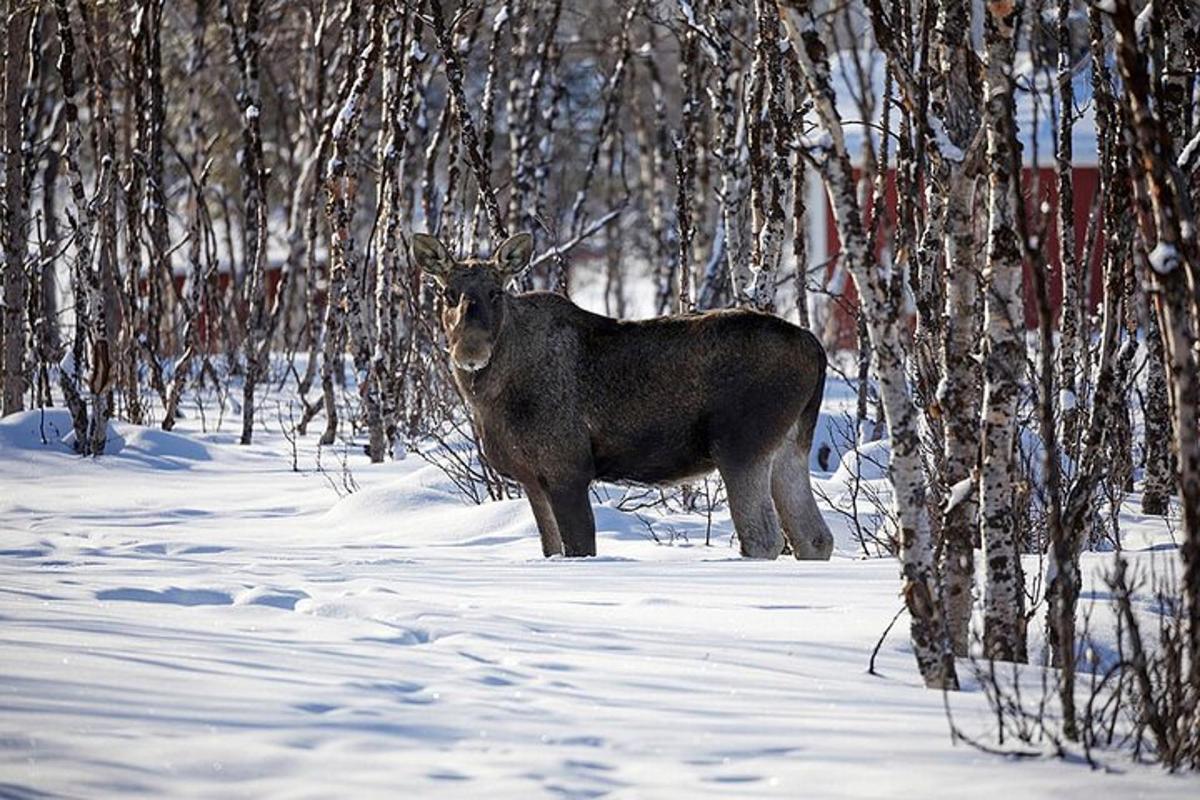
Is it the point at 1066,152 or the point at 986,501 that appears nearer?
the point at 986,501

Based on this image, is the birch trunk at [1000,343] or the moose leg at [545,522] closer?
the birch trunk at [1000,343]

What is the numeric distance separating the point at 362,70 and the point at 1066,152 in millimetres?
5474

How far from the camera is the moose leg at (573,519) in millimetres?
8008

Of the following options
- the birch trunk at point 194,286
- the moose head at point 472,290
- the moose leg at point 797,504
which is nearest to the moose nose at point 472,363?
the moose head at point 472,290

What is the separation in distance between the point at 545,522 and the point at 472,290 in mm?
1256

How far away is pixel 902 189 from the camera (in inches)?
255

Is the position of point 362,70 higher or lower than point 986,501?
higher

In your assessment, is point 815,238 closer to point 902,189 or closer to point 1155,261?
point 902,189

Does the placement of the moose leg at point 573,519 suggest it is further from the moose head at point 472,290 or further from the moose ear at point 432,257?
the moose ear at point 432,257

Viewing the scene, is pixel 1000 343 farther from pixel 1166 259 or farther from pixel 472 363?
pixel 472 363

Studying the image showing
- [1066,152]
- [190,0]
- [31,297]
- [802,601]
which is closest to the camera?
[802,601]

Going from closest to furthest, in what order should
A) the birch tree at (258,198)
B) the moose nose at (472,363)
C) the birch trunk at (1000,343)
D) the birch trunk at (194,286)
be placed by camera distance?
1. the birch trunk at (1000,343)
2. the moose nose at (472,363)
3. the birch tree at (258,198)
4. the birch trunk at (194,286)

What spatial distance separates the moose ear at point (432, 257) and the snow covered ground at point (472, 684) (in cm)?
149

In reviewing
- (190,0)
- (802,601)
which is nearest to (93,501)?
(802,601)
